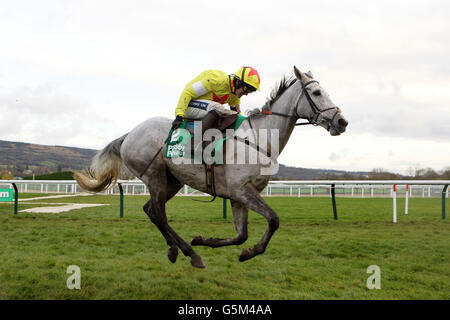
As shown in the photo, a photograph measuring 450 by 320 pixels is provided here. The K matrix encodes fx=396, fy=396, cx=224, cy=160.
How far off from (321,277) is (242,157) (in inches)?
83.0

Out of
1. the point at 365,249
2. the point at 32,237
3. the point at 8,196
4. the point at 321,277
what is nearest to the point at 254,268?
the point at 321,277

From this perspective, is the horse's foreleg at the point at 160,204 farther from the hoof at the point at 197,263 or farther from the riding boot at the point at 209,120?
the riding boot at the point at 209,120

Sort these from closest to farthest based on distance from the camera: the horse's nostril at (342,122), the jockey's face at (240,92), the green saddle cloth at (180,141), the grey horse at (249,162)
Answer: the horse's nostril at (342,122)
the grey horse at (249,162)
the jockey's face at (240,92)
the green saddle cloth at (180,141)

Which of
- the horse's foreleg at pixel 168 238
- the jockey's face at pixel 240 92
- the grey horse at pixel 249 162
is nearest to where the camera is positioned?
the grey horse at pixel 249 162

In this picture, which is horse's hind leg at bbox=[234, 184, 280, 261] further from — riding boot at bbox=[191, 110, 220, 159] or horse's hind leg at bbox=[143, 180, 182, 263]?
horse's hind leg at bbox=[143, 180, 182, 263]

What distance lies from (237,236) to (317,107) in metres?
1.54

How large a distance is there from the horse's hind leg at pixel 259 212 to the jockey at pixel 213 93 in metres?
0.89

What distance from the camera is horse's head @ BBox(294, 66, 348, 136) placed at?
12.5ft

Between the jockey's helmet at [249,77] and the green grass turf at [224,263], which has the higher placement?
the jockey's helmet at [249,77]

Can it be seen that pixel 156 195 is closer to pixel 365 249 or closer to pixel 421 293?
pixel 421 293

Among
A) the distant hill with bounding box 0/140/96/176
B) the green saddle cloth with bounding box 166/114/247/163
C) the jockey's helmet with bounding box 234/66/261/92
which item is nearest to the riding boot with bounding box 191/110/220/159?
the green saddle cloth with bounding box 166/114/247/163

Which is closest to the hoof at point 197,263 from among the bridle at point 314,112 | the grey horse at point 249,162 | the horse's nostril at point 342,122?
the grey horse at point 249,162

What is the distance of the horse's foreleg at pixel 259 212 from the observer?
3.79 metres

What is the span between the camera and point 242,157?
4043mm
